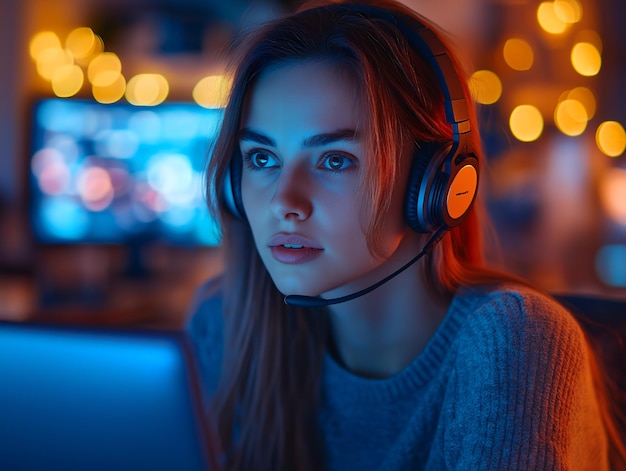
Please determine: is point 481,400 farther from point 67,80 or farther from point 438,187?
point 67,80

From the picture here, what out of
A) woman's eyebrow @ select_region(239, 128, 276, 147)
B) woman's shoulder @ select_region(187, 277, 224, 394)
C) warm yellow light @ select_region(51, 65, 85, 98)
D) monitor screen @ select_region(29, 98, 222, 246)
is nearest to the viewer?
woman's eyebrow @ select_region(239, 128, 276, 147)

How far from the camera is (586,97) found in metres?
3.83

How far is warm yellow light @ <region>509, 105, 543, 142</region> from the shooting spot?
12.6ft

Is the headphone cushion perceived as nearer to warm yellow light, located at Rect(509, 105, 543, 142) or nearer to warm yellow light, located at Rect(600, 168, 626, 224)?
warm yellow light, located at Rect(509, 105, 543, 142)

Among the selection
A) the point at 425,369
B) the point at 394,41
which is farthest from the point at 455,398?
the point at 394,41

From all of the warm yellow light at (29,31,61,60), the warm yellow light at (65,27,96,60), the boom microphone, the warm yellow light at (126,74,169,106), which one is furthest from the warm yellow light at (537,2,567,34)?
the boom microphone

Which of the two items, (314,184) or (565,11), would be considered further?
(565,11)

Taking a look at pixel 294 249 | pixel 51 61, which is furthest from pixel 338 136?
pixel 51 61

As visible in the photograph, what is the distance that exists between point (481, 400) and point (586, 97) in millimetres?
3496

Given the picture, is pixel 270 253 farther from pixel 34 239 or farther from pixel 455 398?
pixel 34 239

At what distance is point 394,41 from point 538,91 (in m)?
3.26

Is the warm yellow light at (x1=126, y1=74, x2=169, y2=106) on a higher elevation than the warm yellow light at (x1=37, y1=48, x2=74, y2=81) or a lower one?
lower

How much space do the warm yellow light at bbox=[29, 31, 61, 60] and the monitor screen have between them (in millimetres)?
529

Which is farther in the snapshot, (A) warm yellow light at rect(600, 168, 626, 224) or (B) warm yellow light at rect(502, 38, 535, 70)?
(A) warm yellow light at rect(600, 168, 626, 224)
